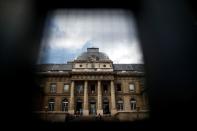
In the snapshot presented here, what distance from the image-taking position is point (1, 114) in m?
2.18

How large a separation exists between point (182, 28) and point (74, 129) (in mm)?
1793

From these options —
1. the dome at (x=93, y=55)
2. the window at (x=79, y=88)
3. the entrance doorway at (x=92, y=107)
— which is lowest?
the entrance doorway at (x=92, y=107)

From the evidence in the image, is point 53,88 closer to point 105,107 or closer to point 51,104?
point 51,104

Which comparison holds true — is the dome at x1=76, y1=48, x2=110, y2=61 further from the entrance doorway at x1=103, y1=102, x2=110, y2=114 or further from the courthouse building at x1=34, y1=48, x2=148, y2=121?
the entrance doorway at x1=103, y1=102, x2=110, y2=114

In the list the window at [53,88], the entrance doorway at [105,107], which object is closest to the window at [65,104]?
the window at [53,88]

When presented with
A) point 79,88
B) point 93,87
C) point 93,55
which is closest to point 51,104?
point 79,88

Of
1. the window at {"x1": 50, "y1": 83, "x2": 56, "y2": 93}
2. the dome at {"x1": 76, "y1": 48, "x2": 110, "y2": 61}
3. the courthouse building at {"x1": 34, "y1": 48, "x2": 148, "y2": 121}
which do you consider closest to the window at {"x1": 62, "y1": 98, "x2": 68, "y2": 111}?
the courthouse building at {"x1": 34, "y1": 48, "x2": 148, "y2": 121}

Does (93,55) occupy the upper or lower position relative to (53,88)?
upper

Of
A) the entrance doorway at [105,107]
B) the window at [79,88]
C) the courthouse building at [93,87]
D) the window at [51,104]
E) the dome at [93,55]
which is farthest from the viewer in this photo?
the dome at [93,55]

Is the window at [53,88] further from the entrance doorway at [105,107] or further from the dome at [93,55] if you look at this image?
the entrance doorway at [105,107]

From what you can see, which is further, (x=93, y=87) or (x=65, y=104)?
(x=93, y=87)

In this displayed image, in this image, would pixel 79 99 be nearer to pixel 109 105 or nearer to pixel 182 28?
pixel 109 105

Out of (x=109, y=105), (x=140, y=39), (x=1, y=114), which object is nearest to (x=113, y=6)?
(x=140, y=39)

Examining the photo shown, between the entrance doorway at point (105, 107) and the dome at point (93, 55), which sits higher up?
the dome at point (93, 55)
